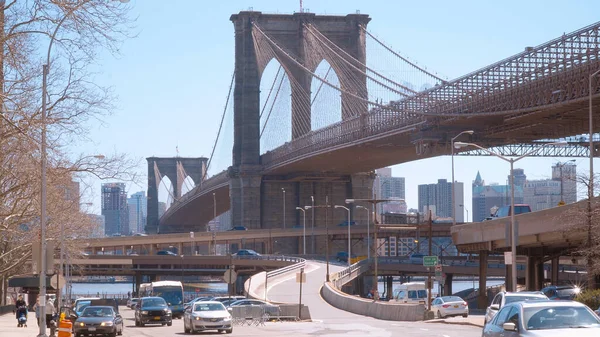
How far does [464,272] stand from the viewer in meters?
110

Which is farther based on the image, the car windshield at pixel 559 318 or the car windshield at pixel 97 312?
the car windshield at pixel 97 312

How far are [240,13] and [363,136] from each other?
108ft

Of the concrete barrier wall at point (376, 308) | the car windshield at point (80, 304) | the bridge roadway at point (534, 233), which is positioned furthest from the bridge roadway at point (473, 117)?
the car windshield at point (80, 304)

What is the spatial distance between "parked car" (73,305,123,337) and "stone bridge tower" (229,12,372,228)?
3305 inches

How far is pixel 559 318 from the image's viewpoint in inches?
676

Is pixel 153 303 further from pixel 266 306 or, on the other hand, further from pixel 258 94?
pixel 258 94

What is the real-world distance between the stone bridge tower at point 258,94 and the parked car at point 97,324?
83.9m

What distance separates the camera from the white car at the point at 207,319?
35.9m

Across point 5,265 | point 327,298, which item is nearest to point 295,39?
point 327,298

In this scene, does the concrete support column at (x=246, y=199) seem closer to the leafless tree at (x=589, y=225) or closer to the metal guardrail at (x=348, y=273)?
the metal guardrail at (x=348, y=273)

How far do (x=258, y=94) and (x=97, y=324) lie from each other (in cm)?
8982

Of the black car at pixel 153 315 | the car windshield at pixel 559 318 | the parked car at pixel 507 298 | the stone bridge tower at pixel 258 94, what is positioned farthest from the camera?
the stone bridge tower at pixel 258 94

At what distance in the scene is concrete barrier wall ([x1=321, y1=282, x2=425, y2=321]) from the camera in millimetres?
45031

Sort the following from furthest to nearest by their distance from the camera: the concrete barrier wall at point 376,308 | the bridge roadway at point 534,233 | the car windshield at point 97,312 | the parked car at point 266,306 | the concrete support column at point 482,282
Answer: the concrete support column at point 482,282, the parked car at point 266,306, the concrete barrier wall at point 376,308, the bridge roadway at point 534,233, the car windshield at point 97,312
